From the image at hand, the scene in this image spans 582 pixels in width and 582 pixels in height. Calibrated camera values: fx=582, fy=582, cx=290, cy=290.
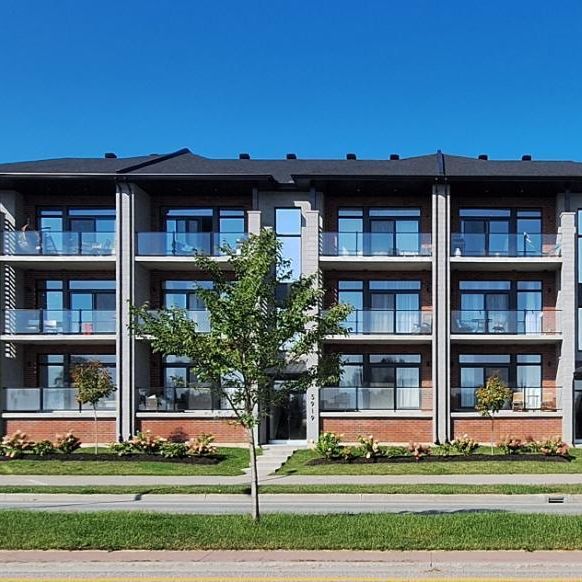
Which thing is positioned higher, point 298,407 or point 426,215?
point 426,215

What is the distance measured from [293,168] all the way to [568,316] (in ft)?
43.4

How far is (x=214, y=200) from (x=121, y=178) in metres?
3.78

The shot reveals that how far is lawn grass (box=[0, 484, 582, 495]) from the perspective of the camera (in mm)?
13273

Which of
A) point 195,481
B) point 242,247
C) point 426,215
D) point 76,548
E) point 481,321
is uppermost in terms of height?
point 426,215

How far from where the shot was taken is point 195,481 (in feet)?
50.4

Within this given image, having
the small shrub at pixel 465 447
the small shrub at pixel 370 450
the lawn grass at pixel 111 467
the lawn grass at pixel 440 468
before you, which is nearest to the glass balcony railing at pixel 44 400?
the lawn grass at pixel 111 467

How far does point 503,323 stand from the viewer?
22.5m

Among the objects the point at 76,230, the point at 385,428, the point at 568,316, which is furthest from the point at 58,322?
the point at 568,316

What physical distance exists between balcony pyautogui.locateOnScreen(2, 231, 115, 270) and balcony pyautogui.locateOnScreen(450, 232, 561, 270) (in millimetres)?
13579

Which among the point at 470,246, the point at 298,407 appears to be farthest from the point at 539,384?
the point at 298,407

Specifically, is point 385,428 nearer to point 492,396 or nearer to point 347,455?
point 492,396

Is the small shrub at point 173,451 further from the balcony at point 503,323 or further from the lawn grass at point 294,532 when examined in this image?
the balcony at point 503,323

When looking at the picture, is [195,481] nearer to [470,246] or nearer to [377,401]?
[377,401]

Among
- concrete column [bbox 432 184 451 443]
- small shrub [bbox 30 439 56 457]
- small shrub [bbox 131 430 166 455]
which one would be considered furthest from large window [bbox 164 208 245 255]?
small shrub [bbox 30 439 56 457]
